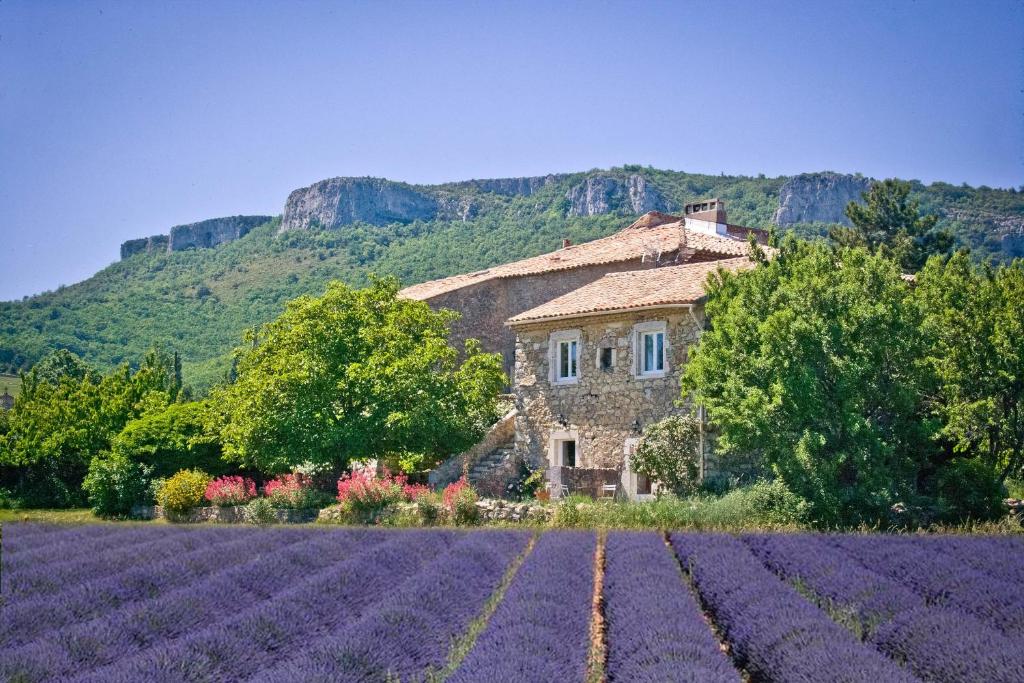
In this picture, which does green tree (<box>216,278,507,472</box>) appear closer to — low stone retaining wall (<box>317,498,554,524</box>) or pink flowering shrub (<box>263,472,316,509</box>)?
pink flowering shrub (<box>263,472,316,509</box>)

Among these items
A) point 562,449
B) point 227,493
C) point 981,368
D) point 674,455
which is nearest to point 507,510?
point 674,455

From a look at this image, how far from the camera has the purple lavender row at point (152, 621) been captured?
7129 mm

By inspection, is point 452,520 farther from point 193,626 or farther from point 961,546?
point 193,626

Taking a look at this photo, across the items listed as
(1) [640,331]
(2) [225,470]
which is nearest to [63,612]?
(1) [640,331]

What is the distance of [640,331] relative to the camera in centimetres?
2131

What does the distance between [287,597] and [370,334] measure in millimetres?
14012

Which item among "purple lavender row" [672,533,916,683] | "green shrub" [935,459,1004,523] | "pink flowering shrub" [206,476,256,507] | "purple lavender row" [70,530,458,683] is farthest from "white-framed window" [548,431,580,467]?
"purple lavender row" [672,533,916,683]

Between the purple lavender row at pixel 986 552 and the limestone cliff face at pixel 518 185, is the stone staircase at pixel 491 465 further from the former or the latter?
the limestone cliff face at pixel 518 185

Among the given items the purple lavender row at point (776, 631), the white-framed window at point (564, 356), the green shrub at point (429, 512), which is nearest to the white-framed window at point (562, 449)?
the white-framed window at point (564, 356)

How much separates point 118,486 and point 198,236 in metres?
54.5

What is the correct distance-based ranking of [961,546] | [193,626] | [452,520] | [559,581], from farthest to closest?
1. [452,520]
2. [961,546]
3. [559,581]
4. [193,626]

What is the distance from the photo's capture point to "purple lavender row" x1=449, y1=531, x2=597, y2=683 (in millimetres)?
6809

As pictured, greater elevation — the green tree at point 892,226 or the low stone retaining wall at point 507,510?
the green tree at point 892,226

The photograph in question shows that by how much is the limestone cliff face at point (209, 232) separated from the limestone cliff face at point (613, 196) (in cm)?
2650
